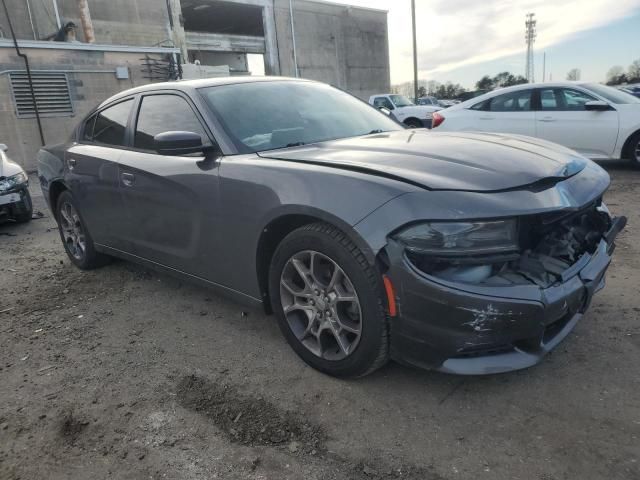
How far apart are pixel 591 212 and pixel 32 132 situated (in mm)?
15644

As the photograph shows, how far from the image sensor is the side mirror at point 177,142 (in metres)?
2.81

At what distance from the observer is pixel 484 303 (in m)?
2.01

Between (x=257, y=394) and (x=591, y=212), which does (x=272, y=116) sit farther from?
(x=591, y=212)

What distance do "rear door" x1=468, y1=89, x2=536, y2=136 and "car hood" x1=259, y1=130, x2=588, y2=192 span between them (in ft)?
18.3

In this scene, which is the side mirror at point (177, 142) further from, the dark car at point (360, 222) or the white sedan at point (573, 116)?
the white sedan at point (573, 116)

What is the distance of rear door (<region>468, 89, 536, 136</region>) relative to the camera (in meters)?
8.14

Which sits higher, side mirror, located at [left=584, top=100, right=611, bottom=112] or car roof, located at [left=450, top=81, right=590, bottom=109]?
car roof, located at [left=450, top=81, right=590, bottom=109]

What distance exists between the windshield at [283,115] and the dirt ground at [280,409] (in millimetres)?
1248

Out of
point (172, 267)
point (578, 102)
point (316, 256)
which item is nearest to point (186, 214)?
point (172, 267)

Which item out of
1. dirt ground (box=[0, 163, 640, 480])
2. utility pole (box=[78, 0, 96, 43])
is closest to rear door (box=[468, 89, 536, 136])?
dirt ground (box=[0, 163, 640, 480])

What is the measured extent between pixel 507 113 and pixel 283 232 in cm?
691

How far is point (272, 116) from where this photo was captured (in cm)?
321

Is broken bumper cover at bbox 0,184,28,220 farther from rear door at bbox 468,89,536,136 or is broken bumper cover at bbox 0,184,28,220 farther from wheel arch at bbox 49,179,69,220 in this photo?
rear door at bbox 468,89,536,136

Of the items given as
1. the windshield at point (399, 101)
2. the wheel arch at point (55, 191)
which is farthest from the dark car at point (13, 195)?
the windshield at point (399, 101)
